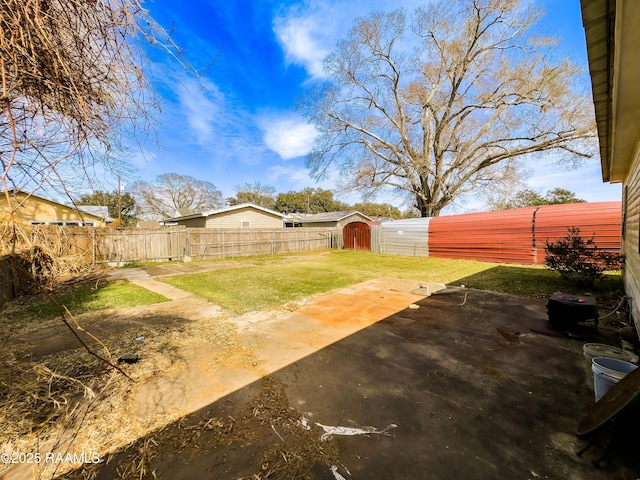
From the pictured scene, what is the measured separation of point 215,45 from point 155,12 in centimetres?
40

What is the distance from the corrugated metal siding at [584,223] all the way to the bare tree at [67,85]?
12937 mm

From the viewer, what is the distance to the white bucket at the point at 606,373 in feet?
6.82

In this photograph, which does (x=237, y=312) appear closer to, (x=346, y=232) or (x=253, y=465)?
(x=253, y=465)

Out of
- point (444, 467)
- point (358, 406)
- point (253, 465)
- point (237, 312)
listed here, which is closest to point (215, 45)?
point (253, 465)

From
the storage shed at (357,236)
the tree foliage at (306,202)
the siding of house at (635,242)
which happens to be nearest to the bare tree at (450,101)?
the storage shed at (357,236)

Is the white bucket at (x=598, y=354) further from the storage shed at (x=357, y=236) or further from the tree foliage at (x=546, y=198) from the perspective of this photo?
the tree foliage at (x=546, y=198)

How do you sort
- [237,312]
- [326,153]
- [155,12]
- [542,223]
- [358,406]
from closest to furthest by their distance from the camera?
[155,12]
[358,406]
[237,312]
[542,223]
[326,153]

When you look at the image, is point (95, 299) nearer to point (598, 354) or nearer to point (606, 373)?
point (606, 373)

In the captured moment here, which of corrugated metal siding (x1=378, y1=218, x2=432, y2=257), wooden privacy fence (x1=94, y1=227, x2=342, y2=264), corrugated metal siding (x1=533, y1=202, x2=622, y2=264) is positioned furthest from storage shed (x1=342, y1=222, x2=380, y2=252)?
corrugated metal siding (x1=533, y1=202, x2=622, y2=264)

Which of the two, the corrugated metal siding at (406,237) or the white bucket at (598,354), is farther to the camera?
the corrugated metal siding at (406,237)

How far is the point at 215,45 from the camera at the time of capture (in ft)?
6.12

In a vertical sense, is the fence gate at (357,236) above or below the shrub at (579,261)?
above

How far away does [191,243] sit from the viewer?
526 inches

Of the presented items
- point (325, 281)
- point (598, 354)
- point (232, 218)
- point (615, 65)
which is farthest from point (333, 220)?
point (615, 65)
